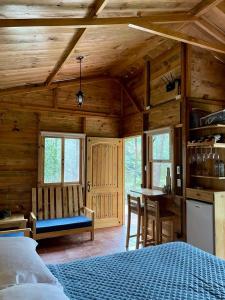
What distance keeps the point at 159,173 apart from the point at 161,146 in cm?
54

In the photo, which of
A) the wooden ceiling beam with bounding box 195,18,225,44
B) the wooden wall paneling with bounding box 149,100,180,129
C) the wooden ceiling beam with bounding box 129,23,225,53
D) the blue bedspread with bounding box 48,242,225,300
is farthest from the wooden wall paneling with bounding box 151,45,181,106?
the blue bedspread with bounding box 48,242,225,300

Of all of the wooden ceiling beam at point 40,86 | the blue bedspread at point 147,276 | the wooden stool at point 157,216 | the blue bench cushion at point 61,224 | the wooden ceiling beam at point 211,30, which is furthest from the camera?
the wooden ceiling beam at point 40,86

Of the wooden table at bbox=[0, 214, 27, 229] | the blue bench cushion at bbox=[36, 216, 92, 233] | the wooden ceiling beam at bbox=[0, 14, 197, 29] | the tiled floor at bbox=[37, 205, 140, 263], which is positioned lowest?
the tiled floor at bbox=[37, 205, 140, 263]

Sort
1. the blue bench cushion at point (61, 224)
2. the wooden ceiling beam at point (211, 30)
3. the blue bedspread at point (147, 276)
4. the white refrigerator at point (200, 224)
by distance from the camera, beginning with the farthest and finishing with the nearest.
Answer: the blue bench cushion at point (61, 224)
the wooden ceiling beam at point (211, 30)
the white refrigerator at point (200, 224)
the blue bedspread at point (147, 276)

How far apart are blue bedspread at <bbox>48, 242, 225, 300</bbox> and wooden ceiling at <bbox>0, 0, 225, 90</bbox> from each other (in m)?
2.24

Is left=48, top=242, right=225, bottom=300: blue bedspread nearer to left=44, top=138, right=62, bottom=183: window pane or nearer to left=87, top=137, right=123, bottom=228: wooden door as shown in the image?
left=44, top=138, right=62, bottom=183: window pane

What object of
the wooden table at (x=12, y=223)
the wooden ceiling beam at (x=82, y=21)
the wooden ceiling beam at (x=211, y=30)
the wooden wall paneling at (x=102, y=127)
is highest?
the wooden ceiling beam at (x=211, y=30)

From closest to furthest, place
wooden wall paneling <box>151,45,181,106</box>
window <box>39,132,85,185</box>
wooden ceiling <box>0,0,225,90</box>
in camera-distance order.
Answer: wooden ceiling <box>0,0,225,90</box> → wooden wall paneling <box>151,45,181,106</box> → window <box>39,132,85,185</box>

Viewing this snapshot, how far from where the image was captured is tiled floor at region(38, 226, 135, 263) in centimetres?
407

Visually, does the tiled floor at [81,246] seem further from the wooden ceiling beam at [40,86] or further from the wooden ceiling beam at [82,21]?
the wooden ceiling beam at [82,21]

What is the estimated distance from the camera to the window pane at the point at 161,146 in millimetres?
4586

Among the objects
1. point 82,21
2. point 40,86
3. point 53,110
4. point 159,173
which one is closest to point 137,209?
point 159,173

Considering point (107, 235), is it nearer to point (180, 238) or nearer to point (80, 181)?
point (80, 181)

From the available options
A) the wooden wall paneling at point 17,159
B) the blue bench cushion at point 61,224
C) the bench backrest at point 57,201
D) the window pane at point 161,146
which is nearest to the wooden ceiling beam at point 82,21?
the window pane at point 161,146
